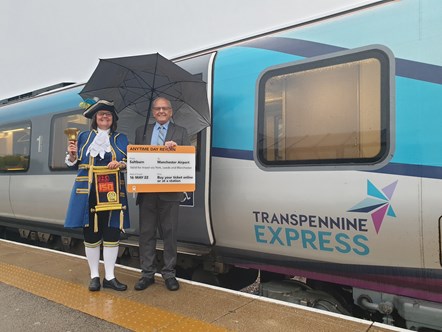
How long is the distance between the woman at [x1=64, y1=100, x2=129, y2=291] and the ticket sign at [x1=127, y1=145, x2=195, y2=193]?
334 mm

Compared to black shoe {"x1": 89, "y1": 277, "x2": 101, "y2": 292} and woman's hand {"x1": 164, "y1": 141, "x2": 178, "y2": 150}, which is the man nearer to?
woman's hand {"x1": 164, "y1": 141, "x2": 178, "y2": 150}

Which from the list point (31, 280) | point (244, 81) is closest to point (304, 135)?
→ point (244, 81)

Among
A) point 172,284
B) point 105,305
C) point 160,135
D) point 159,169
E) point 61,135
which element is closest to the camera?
point 105,305

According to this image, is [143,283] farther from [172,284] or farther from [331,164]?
[331,164]

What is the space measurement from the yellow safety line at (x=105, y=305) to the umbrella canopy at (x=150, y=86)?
1.66 meters

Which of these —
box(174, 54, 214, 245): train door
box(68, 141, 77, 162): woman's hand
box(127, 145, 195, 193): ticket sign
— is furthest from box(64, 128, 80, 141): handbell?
box(174, 54, 214, 245): train door

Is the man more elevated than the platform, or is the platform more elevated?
the man

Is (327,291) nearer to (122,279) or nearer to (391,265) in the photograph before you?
(391,265)

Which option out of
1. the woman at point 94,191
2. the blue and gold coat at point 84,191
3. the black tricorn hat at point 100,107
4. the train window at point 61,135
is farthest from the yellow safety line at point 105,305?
the train window at point 61,135

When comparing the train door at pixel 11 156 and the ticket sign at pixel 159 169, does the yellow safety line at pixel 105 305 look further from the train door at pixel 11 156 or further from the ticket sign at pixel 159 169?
the train door at pixel 11 156

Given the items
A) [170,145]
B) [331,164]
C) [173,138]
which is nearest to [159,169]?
[170,145]

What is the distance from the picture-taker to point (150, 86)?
3.71 metres

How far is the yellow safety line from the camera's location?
110 inches

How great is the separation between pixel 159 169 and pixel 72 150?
0.84m
